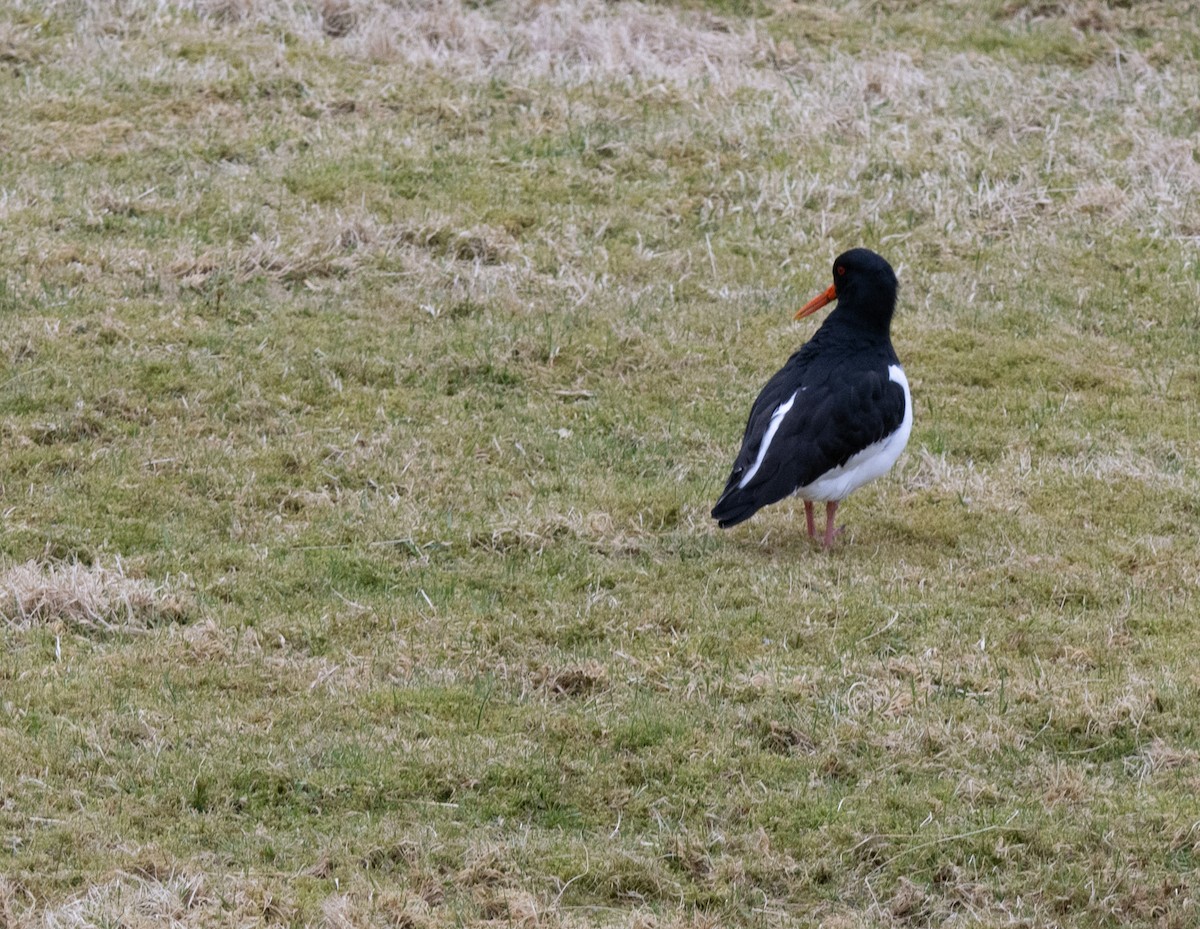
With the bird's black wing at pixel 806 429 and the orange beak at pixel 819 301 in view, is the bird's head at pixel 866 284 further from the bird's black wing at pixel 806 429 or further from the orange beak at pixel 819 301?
the bird's black wing at pixel 806 429

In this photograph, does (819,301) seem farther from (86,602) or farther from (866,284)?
(86,602)

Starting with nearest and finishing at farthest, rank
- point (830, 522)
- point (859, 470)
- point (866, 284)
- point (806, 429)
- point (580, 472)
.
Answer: point (806, 429) → point (859, 470) → point (830, 522) → point (866, 284) → point (580, 472)

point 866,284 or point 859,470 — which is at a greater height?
point 866,284

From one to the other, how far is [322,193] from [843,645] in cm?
797

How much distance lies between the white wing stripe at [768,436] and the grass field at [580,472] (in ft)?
1.74

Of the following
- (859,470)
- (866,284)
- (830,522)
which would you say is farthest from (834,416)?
(866,284)

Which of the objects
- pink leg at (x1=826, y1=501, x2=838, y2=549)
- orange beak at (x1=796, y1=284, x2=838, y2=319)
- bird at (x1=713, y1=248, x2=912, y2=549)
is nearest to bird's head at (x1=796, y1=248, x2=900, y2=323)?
bird at (x1=713, y1=248, x2=912, y2=549)

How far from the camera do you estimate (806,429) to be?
33.1 feet

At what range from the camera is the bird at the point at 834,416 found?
391 inches

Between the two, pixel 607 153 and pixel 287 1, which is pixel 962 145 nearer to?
pixel 607 153

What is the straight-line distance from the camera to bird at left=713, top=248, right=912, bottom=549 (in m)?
9.92

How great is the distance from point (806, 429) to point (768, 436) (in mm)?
234

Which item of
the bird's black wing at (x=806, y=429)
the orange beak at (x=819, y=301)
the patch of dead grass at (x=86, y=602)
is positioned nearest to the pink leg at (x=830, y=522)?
the bird's black wing at (x=806, y=429)

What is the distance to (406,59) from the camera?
59.2 feet
